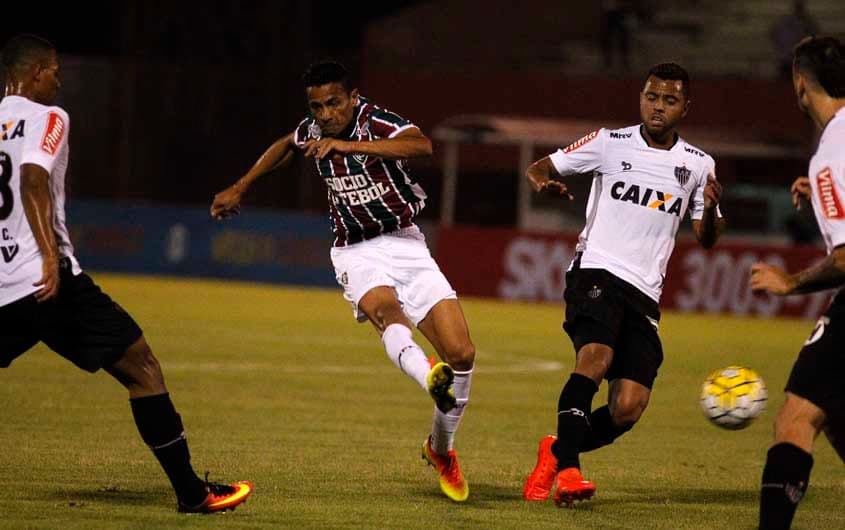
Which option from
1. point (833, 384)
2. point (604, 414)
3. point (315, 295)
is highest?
point (833, 384)

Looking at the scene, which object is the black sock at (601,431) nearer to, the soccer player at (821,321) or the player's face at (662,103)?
the player's face at (662,103)

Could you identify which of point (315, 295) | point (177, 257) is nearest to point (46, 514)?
point (315, 295)

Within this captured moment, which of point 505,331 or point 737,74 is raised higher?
point 737,74

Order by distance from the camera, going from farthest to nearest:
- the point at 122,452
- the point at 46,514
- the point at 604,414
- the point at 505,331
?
1. the point at 505,331
2. the point at 122,452
3. the point at 604,414
4. the point at 46,514

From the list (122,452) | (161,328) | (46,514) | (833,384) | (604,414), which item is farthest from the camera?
(161,328)

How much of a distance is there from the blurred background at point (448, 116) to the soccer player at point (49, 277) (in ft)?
57.0

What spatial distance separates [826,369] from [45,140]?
141 inches

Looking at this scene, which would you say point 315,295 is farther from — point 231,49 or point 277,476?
point 277,476

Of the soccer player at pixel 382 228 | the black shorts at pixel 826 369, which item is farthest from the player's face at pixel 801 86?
the soccer player at pixel 382 228

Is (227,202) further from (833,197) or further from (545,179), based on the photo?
(833,197)

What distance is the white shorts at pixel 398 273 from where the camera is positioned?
8.30 meters

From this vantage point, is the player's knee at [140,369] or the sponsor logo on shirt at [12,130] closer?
the sponsor logo on shirt at [12,130]

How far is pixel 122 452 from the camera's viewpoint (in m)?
9.25

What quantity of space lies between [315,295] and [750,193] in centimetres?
857
